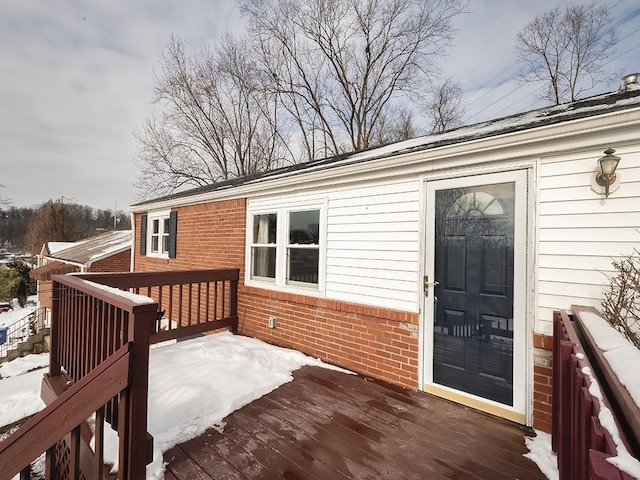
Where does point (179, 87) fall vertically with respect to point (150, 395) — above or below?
above

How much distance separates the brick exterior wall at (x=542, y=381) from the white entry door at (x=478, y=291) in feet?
0.30

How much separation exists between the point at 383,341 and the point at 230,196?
12.7ft

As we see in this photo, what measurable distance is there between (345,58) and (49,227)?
105 ft

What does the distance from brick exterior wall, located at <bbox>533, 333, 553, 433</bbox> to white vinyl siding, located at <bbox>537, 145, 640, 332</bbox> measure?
14cm

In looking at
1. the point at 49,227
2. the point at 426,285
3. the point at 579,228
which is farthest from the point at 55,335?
the point at 49,227

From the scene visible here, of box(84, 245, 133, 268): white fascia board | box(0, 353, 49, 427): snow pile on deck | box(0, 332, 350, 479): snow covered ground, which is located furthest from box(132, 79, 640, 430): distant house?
box(84, 245, 133, 268): white fascia board

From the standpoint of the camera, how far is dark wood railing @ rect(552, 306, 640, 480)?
770mm

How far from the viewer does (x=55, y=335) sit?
3.46 metres

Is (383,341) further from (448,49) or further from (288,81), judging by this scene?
(288,81)

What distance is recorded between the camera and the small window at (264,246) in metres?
5.06

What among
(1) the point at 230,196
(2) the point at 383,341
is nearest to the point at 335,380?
(2) the point at 383,341

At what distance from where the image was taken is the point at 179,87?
1677 centimetres

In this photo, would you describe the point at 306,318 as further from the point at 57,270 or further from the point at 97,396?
the point at 57,270

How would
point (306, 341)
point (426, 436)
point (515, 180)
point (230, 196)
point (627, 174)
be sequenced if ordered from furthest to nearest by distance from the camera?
point (230, 196) < point (306, 341) < point (515, 180) < point (426, 436) < point (627, 174)
